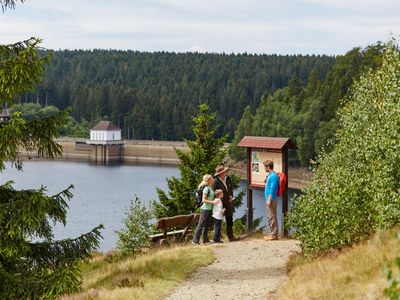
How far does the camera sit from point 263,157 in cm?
2000

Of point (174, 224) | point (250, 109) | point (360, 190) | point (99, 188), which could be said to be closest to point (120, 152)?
point (250, 109)

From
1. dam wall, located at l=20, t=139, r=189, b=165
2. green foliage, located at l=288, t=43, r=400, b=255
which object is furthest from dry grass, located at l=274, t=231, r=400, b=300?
dam wall, located at l=20, t=139, r=189, b=165

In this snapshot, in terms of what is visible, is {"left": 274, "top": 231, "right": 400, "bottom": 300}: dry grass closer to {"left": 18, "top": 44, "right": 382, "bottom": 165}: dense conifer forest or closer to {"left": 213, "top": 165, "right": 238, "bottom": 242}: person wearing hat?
{"left": 213, "top": 165, "right": 238, "bottom": 242}: person wearing hat

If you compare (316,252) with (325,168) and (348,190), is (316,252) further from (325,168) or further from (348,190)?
(325,168)

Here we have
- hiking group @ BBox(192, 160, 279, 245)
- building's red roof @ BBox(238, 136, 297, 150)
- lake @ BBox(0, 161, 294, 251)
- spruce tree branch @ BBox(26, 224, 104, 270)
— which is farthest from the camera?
lake @ BBox(0, 161, 294, 251)

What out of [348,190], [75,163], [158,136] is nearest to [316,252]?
[348,190]

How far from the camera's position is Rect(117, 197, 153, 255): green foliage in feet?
65.8

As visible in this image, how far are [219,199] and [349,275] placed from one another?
23.5 feet

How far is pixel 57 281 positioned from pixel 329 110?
9479cm

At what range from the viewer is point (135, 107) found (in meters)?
171

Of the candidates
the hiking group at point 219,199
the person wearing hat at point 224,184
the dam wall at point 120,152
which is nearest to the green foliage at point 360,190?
the hiking group at point 219,199

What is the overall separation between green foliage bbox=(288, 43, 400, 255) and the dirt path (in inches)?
35.9

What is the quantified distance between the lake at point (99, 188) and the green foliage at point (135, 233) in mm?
8332

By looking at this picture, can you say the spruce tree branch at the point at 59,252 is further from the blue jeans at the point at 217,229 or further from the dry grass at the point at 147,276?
the blue jeans at the point at 217,229
